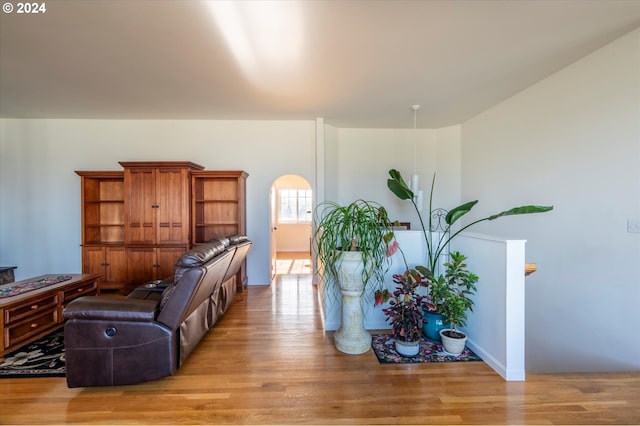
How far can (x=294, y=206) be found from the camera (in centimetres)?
840

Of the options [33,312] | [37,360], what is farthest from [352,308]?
[33,312]

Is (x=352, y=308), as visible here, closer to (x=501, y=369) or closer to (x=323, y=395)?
(x=323, y=395)

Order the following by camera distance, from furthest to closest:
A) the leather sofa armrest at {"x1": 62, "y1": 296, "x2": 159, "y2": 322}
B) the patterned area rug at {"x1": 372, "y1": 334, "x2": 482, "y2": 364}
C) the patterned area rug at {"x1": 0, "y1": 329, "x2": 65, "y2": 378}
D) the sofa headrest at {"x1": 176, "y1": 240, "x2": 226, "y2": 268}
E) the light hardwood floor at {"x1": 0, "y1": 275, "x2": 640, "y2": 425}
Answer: the patterned area rug at {"x1": 372, "y1": 334, "x2": 482, "y2": 364} < the patterned area rug at {"x1": 0, "y1": 329, "x2": 65, "y2": 378} < the sofa headrest at {"x1": 176, "y1": 240, "x2": 226, "y2": 268} < the leather sofa armrest at {"x1": 62, "y1": 296, "x2": 159, "y2": 322} < the light hardwood floor at {"x1": 0, "y1": 275, "x2": 640, "y2": 425}

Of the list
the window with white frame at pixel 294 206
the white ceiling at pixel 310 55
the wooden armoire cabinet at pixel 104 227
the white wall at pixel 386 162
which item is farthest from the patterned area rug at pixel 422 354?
the window with white frame at pixel 294 206

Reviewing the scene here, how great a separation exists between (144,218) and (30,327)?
1.86 m

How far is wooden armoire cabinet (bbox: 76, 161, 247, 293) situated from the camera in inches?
166

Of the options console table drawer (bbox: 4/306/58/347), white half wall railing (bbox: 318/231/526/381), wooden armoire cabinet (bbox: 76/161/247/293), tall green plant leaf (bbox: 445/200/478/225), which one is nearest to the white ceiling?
wooden armoire cabinet (bbox: 76/161/247/293)

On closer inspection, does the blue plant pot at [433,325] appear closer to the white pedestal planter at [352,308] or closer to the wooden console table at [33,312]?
the white pedestal planter at [352,308]

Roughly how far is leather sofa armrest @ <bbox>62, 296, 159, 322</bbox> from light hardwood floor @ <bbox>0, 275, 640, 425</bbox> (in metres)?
0.55

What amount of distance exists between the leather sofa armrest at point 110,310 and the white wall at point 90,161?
2888 millimetres

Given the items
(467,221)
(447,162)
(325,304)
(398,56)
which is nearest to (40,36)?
(398,56)

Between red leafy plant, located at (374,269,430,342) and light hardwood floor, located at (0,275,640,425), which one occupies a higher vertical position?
red leafy plant, located at (374,269,430,342)

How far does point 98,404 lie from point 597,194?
458cm

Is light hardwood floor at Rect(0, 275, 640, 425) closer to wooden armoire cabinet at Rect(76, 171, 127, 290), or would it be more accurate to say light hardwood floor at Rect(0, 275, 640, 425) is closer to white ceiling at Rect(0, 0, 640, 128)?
wooden armoire cabinet at Rect(76, 171, 127, 290)
